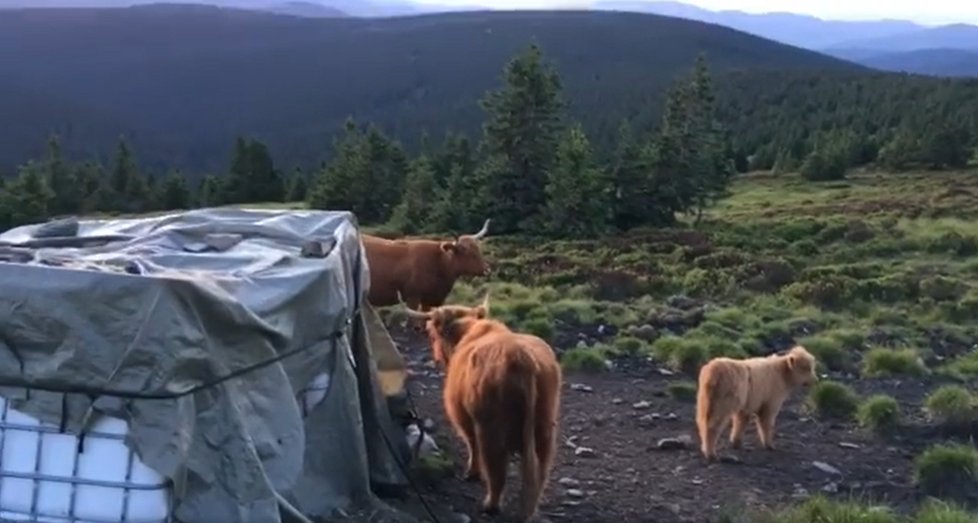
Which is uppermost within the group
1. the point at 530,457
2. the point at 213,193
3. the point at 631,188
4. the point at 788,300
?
the point at 530,457

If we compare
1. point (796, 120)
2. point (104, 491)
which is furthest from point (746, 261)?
point (796, 120)

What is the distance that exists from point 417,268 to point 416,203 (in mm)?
26658

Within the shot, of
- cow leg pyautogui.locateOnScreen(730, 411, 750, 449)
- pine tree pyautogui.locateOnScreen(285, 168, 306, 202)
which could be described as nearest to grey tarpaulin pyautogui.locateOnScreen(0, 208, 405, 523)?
cow leg pyautogui.locateOnScreen(730, 411, 750, 449)

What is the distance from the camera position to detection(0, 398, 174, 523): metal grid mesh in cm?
663

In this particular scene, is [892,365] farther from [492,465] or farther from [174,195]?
[174,195]

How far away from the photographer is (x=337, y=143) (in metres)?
56.6

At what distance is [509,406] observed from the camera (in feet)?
28.1

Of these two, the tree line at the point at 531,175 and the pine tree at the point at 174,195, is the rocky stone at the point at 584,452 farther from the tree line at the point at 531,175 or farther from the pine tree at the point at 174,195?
the pine tree at the point at 174,195

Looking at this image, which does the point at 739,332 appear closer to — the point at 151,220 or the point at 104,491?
the point at 151,220

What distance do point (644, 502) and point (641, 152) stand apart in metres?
34.4

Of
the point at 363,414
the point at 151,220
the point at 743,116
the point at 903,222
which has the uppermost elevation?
the point at 151,220

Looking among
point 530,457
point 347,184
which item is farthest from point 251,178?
point 530,457

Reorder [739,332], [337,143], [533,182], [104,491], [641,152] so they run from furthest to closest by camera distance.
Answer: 1. [337,143]
2. [641,152]
3. [533,182]
4. [739,332]
5. [104,491]

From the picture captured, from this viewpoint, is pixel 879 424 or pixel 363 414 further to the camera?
pixel 879 424
